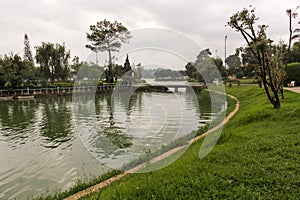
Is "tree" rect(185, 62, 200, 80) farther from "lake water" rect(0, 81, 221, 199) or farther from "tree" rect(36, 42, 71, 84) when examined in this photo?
"tree" rect(36, 42, 71, 84)

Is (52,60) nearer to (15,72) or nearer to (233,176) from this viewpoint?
(15,72)

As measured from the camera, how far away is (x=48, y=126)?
36.3ft

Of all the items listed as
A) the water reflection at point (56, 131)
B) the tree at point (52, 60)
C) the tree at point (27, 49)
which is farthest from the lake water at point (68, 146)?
the tree at point (27, 49)

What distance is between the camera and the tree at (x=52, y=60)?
38000 millimetres

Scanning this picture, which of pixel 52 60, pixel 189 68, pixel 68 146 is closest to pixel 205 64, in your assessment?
pixel 189 68

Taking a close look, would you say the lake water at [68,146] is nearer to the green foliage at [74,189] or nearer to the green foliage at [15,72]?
the green foliage at [74,189]

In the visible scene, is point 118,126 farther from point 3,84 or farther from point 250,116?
point 3,84

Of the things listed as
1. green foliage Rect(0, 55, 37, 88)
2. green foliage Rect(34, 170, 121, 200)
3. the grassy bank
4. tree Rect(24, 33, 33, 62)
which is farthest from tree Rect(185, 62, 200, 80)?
tree Rect(24, 33, 33, 62)

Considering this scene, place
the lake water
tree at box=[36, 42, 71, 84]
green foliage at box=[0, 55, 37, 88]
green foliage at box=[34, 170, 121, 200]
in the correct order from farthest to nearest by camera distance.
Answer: tree at box=[36, 42, 71, 84] < green foliage at box=[0, 55, 37, 88] < the lake water < green foliage at box=[34, 170, 121, 200]

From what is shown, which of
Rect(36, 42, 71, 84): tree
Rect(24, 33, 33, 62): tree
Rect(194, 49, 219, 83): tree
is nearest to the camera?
Rect(194, 49, 219, 83): tree

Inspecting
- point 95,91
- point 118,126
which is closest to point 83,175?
point 118,126

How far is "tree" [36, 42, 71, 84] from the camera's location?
38000mm

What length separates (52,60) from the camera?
3916 cm

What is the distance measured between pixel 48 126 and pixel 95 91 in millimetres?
21141
